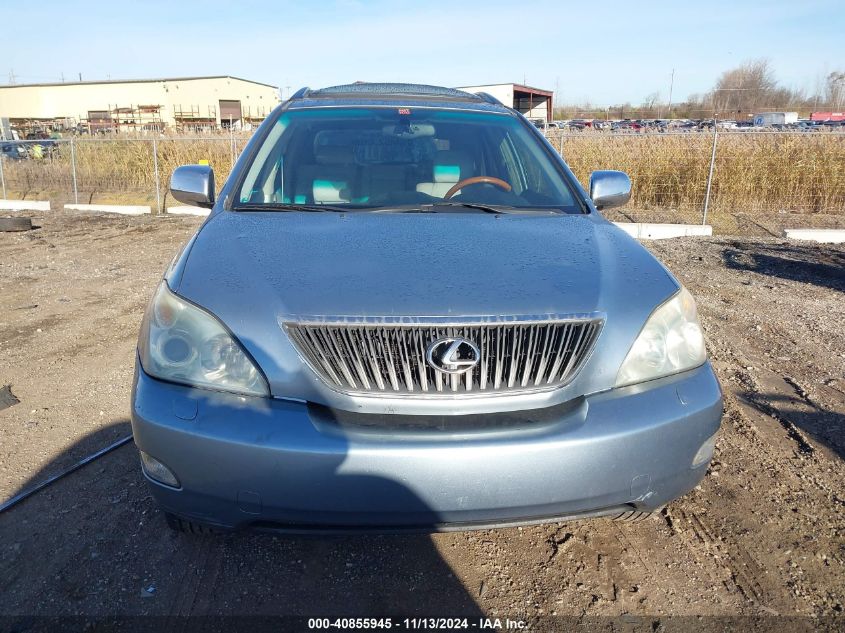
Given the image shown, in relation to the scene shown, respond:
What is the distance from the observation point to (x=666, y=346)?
2.03 metres

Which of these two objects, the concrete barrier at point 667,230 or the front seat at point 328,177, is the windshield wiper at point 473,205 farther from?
the concrete barrier at point 667,230

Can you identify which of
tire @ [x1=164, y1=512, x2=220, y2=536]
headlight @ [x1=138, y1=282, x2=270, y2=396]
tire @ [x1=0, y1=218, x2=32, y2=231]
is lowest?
tire @ [x1=0, y1=218, x2=32, y2=231]

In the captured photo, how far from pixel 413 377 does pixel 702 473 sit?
3.37 feet

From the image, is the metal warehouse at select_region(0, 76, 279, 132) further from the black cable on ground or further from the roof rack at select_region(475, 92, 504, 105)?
the black cable on ground

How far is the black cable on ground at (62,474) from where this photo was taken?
2.64 metres

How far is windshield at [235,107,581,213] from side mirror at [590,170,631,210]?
0.23 meters

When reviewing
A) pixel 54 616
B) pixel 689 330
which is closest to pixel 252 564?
pixel 54 616

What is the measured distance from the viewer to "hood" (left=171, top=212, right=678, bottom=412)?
1878 mm

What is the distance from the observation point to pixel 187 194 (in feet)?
10.6

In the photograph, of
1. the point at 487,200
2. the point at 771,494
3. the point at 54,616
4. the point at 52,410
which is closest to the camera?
the point at 54,616

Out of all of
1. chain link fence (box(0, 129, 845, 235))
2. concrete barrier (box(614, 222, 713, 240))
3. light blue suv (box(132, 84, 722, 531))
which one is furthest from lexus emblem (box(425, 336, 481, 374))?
chain link fence (box(0, 129, 845, 235))

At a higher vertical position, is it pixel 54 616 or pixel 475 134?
pixel 475 134

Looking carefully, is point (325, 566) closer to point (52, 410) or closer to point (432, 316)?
point (432, 316)

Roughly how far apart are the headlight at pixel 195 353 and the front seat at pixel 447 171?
1441mm
